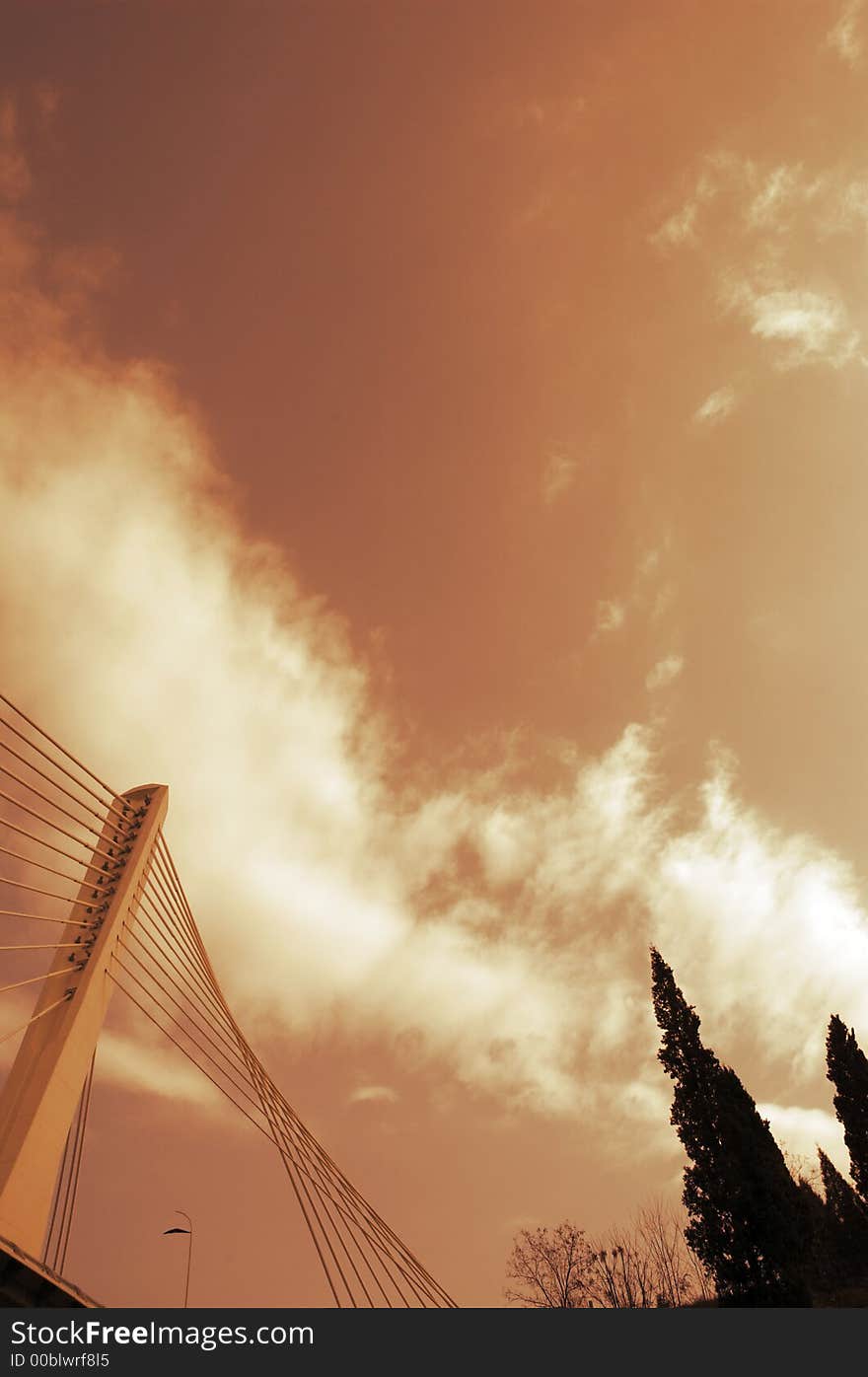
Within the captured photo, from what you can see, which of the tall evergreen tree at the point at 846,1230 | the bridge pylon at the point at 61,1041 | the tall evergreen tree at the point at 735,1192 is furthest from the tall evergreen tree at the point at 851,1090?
the bridge pylon at the point at 61,1041

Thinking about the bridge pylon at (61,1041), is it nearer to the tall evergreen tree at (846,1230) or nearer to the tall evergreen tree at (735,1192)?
the tall evergreen tree at (735,1192)

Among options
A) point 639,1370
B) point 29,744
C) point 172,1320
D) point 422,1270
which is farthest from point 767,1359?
point 29,744

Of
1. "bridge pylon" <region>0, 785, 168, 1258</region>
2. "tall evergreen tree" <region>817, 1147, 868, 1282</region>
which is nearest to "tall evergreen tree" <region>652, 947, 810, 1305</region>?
"tall evergreen tree" <region>817, 1147, 868, 1282</region>

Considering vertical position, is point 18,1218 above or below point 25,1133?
below

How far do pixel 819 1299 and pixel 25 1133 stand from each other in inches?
1124

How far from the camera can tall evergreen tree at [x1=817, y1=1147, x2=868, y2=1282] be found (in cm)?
3032

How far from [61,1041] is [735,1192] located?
22863 millimetres

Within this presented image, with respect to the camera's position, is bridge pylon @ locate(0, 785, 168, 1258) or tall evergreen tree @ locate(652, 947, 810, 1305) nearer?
bridge pylon @ locate(0, 785, 168, 1258)

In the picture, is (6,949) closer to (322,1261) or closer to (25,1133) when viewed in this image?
(25,1133)

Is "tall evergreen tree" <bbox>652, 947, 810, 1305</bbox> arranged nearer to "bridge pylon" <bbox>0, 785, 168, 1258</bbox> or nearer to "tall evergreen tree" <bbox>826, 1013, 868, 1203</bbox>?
"tall evergreen tree" <bbox>826, 1013, 868, 1203</bbox>

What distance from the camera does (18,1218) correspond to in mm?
9594

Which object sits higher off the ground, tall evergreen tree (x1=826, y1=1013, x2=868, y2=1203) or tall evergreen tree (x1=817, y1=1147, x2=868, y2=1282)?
tall evergreen tree (x1=826, y1=1013, x2=868, y2=1203)

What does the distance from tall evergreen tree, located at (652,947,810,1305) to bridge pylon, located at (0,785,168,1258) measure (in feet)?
72.3

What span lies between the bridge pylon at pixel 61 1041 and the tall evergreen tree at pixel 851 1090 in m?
32.7
